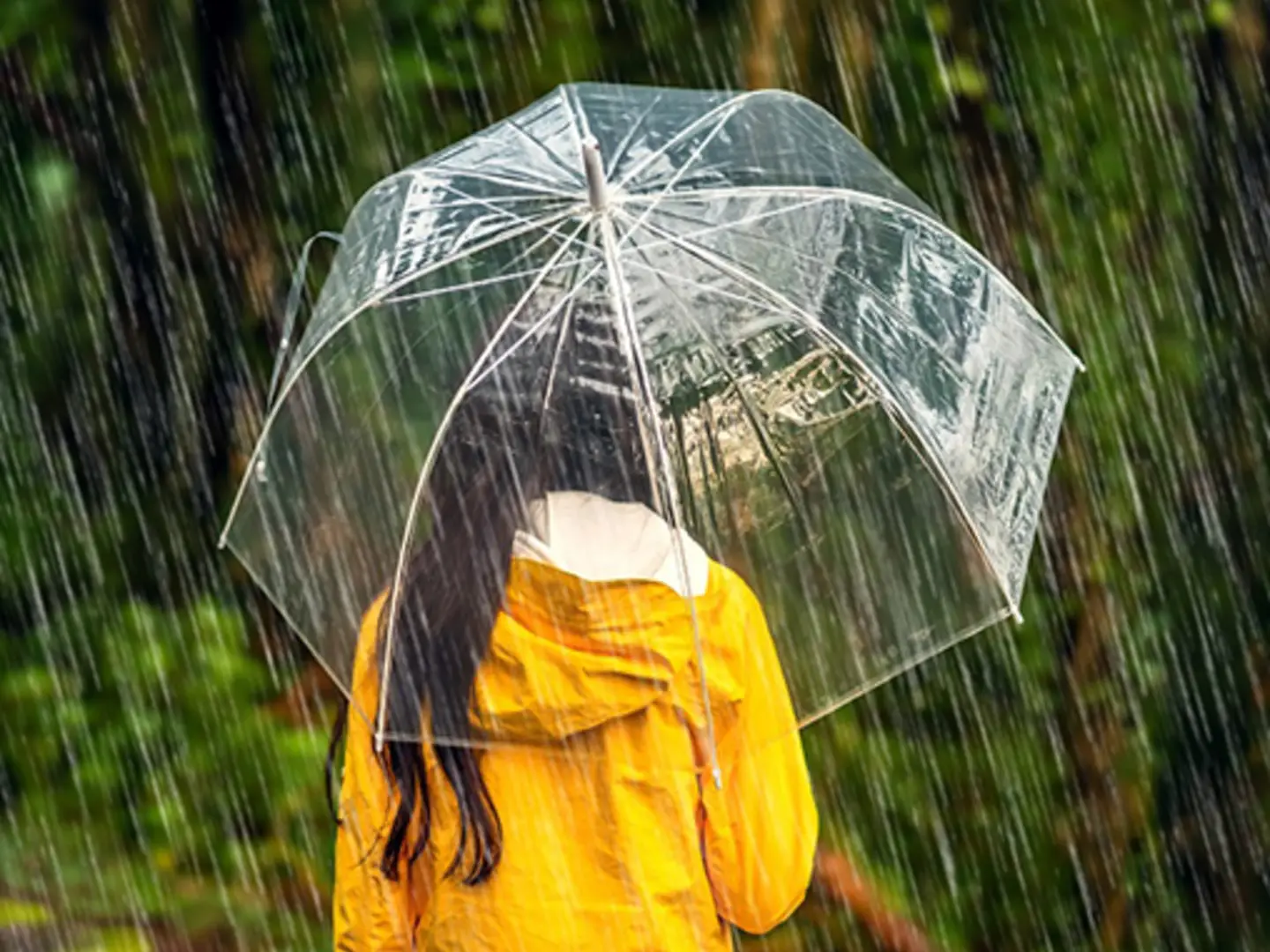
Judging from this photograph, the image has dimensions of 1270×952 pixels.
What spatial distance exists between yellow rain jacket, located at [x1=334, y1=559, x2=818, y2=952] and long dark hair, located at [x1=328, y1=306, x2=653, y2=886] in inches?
Result: 1.4

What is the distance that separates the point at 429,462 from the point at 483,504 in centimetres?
14

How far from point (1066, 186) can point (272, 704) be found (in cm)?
309

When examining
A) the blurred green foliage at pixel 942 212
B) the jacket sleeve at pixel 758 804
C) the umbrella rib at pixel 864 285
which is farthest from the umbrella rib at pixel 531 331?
A: the blurred green foliage at pixel 942 212

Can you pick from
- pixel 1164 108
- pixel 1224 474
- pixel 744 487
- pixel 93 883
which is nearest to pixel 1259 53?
pixel 1164 108

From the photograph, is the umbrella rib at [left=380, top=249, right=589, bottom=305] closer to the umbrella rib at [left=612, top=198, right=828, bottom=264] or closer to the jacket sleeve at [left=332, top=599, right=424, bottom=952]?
the umbrella rib at [left=612, top=198, right=828, bottom=264]

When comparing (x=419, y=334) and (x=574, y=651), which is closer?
(x=574, y=651)

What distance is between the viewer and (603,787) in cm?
270

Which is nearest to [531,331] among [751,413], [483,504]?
[483,504]

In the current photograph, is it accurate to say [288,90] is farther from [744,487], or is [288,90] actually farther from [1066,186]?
[744,487]

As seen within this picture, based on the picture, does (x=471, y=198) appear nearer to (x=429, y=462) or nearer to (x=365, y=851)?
(x=429, y=462)

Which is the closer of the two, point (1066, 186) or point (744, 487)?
point (744, 487)

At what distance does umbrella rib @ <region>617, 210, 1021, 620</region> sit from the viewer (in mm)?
2705

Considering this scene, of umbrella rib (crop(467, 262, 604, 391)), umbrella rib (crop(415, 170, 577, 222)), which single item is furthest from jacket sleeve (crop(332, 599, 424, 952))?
umbrella rib (crop(415, 170, 577, 222))

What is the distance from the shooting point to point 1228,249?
5566mm
